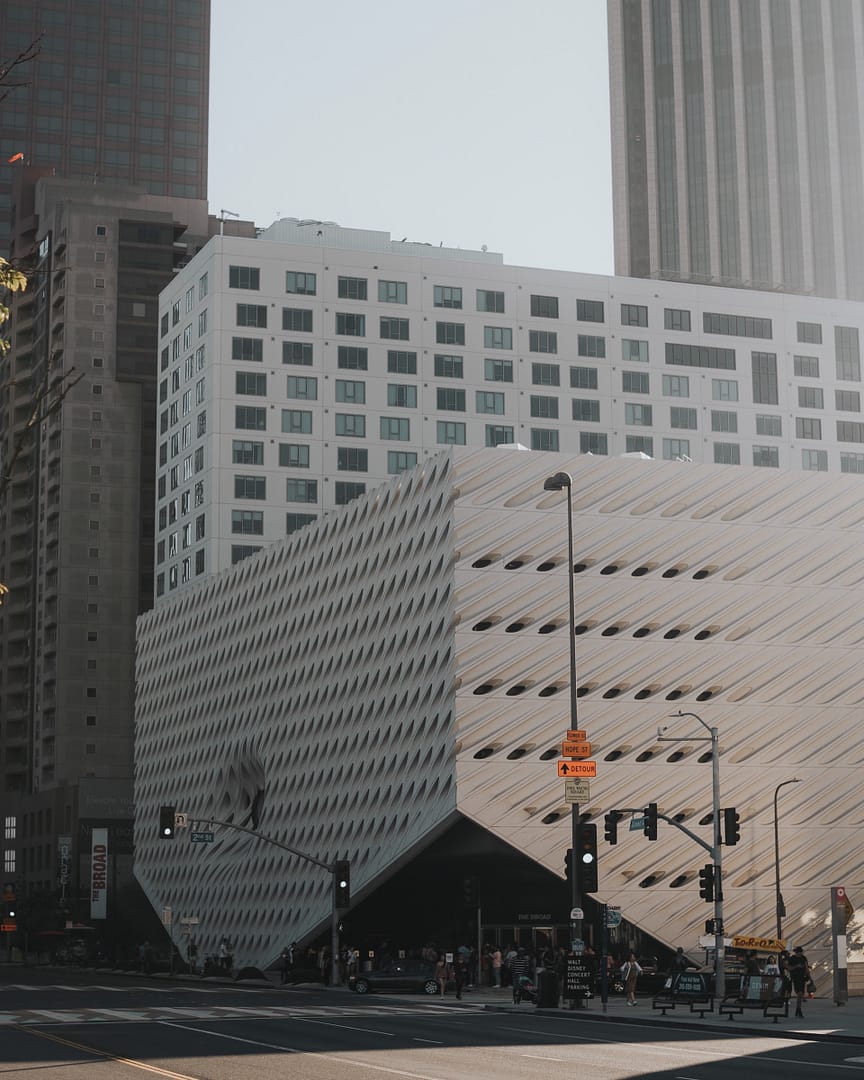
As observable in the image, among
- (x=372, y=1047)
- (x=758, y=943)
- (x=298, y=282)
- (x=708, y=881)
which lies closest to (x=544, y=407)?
(x=298, y=282)

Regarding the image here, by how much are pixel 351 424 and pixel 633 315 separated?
22.0m

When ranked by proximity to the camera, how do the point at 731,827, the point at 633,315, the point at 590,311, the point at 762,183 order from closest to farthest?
the point at 731,827, the point at 590,311, the point at 633,315, the point at 762,183

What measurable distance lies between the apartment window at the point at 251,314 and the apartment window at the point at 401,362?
8692mm

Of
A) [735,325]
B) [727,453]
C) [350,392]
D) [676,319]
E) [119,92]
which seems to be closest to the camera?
[350,392]

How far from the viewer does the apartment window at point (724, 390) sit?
11388cm

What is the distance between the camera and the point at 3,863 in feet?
506

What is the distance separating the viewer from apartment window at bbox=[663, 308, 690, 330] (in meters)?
113

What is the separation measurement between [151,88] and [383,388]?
97.3 meters

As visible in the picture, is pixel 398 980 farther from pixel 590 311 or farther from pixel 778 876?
pixel 590 311

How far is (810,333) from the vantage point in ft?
383

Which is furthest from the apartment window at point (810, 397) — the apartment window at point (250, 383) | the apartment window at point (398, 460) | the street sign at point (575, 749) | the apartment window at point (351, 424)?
the street sign at point (575, 749)

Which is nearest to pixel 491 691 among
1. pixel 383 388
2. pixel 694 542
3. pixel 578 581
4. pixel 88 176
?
pixel 578 581

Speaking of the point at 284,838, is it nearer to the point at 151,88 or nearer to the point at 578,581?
the point at 578,581

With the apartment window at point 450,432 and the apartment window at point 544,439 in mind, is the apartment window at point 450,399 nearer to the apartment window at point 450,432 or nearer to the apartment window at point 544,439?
the apartment window at point 450,432
